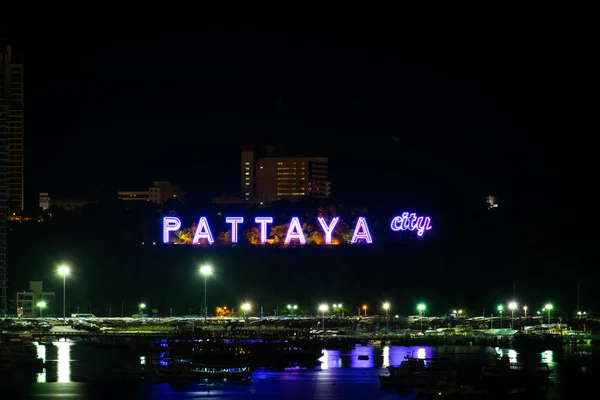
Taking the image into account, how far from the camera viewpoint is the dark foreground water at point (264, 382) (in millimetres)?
48250

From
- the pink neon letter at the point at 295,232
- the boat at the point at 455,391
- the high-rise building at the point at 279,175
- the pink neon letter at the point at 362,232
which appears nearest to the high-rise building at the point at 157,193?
the high-rise building at the point at 279,175

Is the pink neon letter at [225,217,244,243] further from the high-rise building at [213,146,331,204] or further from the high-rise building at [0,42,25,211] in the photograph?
the high-rise building at [213,146,331,204]

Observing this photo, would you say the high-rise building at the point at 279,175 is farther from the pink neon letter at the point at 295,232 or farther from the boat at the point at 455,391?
the boat at the point at 455,391

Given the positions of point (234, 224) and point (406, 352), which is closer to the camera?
point (406, 352)

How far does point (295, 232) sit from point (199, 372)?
38143mm

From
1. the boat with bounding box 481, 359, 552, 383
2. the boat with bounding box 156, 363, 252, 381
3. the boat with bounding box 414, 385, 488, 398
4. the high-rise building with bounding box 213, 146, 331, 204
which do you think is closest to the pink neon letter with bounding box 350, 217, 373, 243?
the boat with bounding box 156, 363, 252, 381

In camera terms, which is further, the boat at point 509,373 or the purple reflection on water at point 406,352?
the purple reflection on water at point 406,352

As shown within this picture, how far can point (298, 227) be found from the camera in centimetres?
9038

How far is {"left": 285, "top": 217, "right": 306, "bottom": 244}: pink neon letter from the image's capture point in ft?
296

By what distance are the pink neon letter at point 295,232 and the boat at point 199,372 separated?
36.1m

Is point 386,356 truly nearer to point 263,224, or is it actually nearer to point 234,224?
point 263,224

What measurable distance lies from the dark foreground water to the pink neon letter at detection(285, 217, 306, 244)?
2889cm

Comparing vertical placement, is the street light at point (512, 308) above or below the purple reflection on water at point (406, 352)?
above

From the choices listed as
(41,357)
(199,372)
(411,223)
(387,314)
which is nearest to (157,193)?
(411,223)
